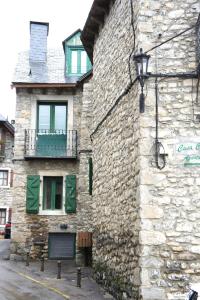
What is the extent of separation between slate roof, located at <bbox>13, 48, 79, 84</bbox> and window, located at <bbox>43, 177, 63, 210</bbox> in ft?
11.9

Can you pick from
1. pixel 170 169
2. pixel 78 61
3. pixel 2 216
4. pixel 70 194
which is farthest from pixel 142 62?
pixel 2 216

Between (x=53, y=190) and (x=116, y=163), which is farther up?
(x=116, y=163)

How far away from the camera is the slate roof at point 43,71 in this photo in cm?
1777

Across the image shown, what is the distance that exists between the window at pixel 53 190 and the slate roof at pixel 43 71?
3.64 meters

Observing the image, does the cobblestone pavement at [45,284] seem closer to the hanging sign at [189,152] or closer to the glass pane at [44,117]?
the hanging sign at [189,152]

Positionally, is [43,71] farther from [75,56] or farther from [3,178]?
[3,178]

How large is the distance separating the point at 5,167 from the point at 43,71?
1165cm

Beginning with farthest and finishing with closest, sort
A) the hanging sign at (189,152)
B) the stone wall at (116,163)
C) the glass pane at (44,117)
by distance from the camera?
the glass pane at (44,117), the stone wall at (116,163), the hanging sign at (189,152)

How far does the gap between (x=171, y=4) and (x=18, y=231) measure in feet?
35.5

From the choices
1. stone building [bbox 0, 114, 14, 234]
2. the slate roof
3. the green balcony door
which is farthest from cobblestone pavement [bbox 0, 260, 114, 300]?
stone building [bbox 0, 114, 14, 234]

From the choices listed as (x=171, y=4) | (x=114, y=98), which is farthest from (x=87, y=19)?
(x=171, y=4)

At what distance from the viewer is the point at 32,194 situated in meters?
17.0

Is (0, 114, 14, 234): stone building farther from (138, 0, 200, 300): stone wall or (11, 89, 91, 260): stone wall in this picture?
(138, 0, 200, 300): stone wall

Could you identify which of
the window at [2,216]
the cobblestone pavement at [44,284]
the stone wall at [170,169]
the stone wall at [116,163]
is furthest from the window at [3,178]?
the stone wall at [170,169]
